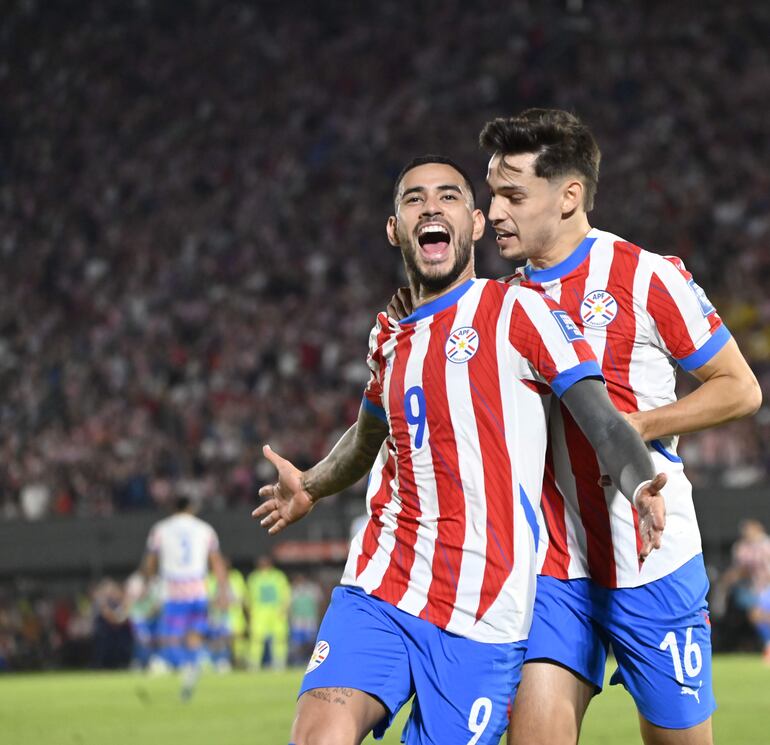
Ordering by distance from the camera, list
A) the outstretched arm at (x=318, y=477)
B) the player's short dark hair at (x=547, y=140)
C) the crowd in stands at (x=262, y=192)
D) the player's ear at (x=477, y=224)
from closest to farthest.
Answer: the player's ear at (x=477, y=224) → the player's short dark hair at (x=547, y=140) → the outstretched arm at (x=318, y=477) → the crowd in stands at (x=262, y=192)

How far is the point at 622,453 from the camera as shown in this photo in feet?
13.5

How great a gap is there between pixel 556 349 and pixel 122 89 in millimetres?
30946

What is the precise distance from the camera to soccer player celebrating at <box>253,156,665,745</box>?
4289mm

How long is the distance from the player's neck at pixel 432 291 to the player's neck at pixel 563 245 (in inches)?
14.4

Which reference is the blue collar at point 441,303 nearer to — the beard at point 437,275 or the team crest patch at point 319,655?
the beard at point 437,275

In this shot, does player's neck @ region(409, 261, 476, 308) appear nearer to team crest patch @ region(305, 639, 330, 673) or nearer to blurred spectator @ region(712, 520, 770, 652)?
team crest patch @ region(305, 639, 330, 673)

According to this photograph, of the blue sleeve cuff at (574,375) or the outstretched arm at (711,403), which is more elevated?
the blue sleeve cuff at (574,375)

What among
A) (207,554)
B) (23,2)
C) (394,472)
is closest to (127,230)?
(23,2)

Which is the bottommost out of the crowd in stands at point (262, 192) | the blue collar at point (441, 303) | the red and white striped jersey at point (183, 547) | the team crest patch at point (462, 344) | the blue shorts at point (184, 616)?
the blue shorts at point (184, 616)

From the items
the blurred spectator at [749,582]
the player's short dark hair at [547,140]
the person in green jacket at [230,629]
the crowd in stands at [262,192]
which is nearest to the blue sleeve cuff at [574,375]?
the player's short dark hair at [547,140]

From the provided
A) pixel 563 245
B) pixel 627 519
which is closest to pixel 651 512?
pixel 627 519

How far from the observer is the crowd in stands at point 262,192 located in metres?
25.0

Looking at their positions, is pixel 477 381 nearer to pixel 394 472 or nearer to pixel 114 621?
pixel 394 472

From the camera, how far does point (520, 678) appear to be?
4.64 m
